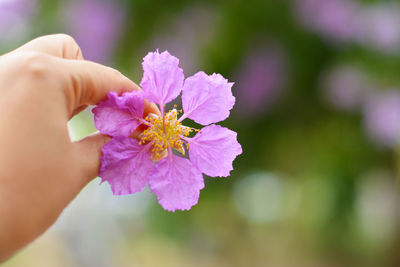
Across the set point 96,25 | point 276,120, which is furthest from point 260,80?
point 96,25

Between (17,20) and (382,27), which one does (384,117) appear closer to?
(382,27)

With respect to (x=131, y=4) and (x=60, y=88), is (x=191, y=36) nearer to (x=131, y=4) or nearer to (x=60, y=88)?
(x=131, y=4)

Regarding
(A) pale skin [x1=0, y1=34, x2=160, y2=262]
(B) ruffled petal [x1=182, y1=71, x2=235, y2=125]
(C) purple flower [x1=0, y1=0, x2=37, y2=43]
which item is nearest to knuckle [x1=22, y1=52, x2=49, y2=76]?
(A) pale skin [x1=0, y1=34, x2=160, y2=262]

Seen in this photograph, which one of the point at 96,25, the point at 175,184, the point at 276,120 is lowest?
the point at 276,120

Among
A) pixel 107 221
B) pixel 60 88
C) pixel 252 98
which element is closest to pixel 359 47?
pixel 252 98

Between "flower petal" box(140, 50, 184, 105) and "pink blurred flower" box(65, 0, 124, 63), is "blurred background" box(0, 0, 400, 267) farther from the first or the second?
"flower petal" box(140, 50, 184, 105)

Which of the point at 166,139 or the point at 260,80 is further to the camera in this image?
the point at 260,80
